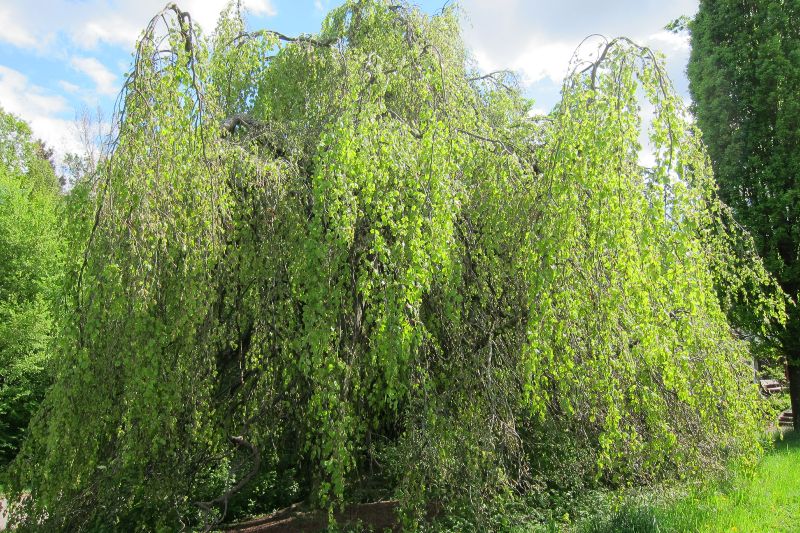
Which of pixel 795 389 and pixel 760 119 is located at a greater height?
pixel 760 119

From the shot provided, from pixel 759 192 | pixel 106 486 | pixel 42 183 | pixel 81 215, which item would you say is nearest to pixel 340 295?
pixel 81 215

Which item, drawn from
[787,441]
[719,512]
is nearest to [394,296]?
[719,512]

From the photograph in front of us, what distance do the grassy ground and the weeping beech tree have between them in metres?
0.30

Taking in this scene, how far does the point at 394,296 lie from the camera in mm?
3227

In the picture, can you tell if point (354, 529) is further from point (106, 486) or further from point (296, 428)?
point (106, 486)

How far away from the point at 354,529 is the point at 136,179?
2880 millimetres

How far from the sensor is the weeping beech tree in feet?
10.7

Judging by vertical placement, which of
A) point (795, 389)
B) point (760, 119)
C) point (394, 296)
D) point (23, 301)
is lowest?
point (795, 389)

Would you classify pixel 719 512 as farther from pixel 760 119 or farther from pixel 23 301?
pixel 23 301

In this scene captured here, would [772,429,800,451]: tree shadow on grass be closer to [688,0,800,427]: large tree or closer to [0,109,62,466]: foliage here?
[688,0,800,427]: large tree

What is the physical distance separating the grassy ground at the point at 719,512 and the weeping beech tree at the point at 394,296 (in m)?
0.30

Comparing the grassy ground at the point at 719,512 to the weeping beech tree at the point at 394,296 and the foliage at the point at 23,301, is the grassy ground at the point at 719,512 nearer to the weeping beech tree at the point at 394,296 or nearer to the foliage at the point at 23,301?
the weeping beech tree at the point at 394,296

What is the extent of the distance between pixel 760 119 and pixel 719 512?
23.0 ft

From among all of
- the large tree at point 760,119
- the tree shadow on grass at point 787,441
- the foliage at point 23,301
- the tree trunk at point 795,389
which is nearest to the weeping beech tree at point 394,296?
the tree shadow on grass at point 787,441
